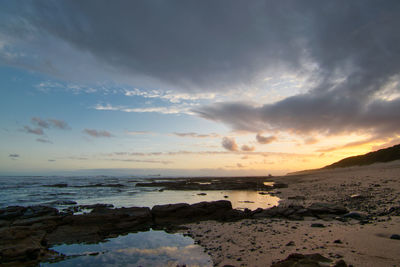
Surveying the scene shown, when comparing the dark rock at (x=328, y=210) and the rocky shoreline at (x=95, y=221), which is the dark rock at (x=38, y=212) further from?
the dark rock at (x=328, y=210)

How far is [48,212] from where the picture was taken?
73.7 feet

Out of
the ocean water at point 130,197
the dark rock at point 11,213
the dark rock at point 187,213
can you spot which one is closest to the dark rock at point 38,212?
the dark rock at point 11,213

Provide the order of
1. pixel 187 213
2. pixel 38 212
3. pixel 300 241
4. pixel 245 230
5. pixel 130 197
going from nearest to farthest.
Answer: pixel 300 241, pixel 245 230, pixel 187 213, pixel 38 212, pixel 130 197

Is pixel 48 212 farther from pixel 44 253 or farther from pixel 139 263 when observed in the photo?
pixel 139 263

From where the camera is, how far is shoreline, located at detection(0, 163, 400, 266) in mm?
9789

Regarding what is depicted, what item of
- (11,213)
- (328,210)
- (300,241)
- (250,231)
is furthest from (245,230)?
(11,213)

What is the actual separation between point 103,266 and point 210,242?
5.82 metres

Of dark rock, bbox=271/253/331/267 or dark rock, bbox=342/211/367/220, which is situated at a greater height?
dark rock, bbox=271/253/331/267

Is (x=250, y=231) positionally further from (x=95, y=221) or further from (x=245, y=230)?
(x=95, y=221)

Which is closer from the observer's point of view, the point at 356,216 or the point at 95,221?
the point at 356,216

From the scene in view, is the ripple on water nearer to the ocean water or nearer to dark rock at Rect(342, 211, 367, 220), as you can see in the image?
dark rock at Rect(342, 211, 367, 220)

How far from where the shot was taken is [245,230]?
1496 centimetres

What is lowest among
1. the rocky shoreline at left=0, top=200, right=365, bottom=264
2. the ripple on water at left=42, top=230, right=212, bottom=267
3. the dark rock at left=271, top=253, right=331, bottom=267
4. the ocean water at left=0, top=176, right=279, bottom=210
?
the ocean water at left=0, top=176, right=279, bottom=210

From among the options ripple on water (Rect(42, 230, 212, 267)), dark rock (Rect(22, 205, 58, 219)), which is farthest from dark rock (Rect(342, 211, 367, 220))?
dark rock (Rect(22, 205, 58, 219))
